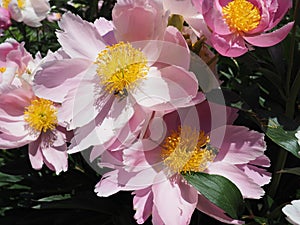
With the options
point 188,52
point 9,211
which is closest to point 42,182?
point 9,211

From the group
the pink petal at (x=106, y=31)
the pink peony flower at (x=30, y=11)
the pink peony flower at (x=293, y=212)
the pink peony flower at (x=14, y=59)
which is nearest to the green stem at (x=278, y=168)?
the pink peony flower at (x=293, y=212)

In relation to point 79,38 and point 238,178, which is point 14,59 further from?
point 238,178

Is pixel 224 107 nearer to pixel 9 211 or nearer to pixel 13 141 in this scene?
pixel 13 141

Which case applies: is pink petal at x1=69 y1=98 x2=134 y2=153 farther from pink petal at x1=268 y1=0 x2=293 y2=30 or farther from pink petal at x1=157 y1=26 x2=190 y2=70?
pink petal at x1=268 y1=0 x2=293 y2=30

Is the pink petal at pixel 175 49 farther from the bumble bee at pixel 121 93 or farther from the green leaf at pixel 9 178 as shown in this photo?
the green leaf at pixel 9 178

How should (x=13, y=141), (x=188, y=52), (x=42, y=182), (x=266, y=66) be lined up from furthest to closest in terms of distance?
(x=42, y=182) < (x=266, y=66) < (x=13, y=141) < (x=188, y=52)

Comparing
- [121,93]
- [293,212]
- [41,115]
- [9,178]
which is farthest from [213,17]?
[9,178]

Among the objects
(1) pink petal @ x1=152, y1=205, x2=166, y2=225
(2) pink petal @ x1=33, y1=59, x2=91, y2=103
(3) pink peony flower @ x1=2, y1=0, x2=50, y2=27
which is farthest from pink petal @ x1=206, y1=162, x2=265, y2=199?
(3) pink peony flower @ x1=2, y1=0, x2=50, y2=27
